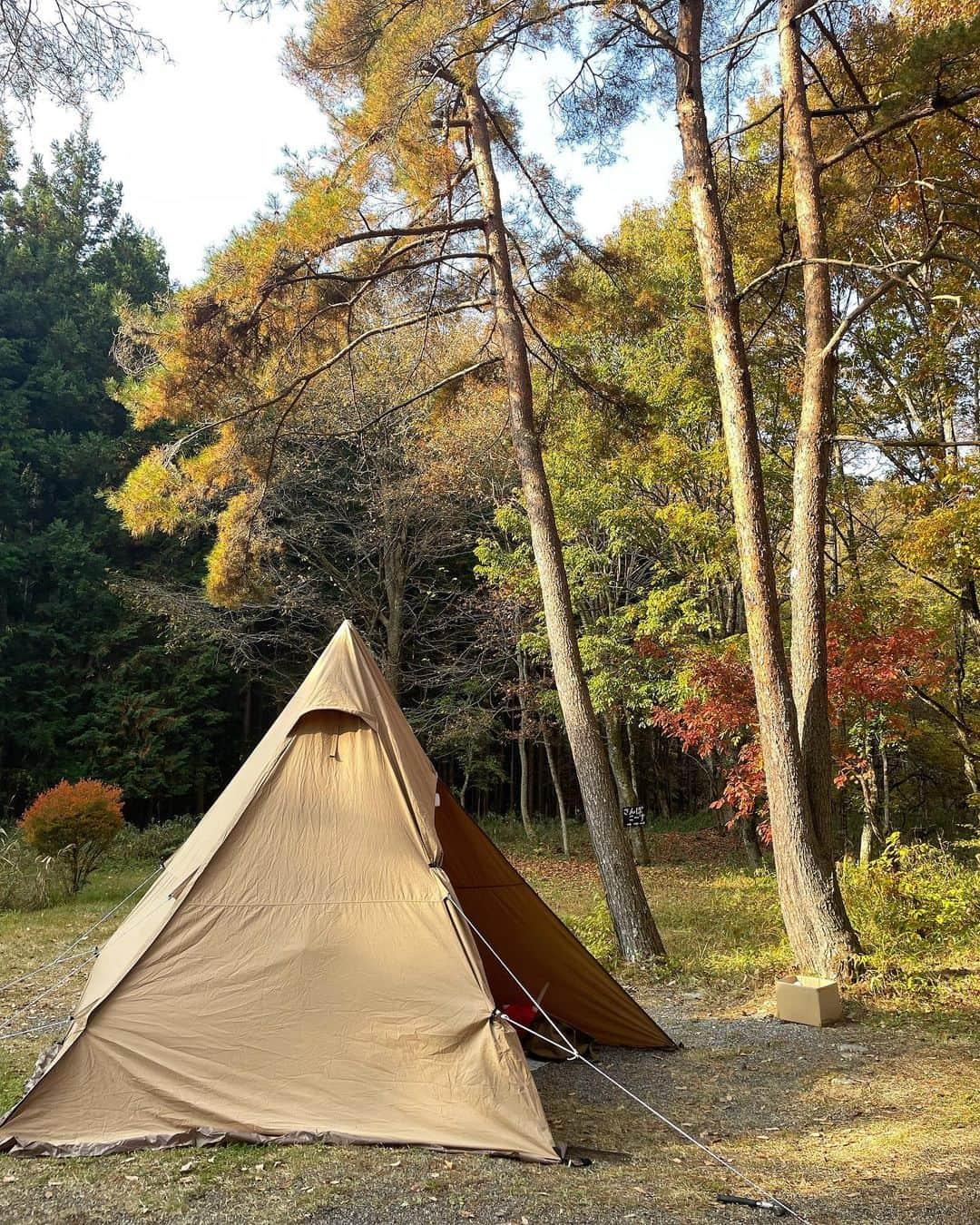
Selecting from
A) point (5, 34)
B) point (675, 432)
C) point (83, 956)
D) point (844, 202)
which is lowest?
point (83, 956)

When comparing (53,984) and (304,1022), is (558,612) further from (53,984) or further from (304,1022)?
(53,984)

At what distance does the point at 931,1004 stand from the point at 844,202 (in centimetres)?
717

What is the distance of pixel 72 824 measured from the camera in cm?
1016

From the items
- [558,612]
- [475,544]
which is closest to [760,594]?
[558,612]

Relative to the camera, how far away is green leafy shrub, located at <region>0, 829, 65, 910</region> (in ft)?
31.4

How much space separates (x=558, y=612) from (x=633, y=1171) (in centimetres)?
445

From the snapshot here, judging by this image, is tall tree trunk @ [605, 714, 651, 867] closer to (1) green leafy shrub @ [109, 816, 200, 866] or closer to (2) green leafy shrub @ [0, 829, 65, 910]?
(1) green leafy shrub @ [109, 816, 200, 866]

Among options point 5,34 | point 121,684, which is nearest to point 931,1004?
point 5,34

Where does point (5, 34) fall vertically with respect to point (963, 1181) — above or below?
above

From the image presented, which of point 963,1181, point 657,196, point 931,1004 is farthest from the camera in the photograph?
point 657,196

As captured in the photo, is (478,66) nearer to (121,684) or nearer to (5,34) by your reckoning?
(5,34)

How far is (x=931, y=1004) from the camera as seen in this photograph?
560 cm

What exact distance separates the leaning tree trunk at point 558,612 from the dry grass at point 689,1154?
3.09ft

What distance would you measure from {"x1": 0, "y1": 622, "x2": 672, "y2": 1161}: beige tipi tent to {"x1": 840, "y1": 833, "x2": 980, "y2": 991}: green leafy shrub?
11.2 ft
